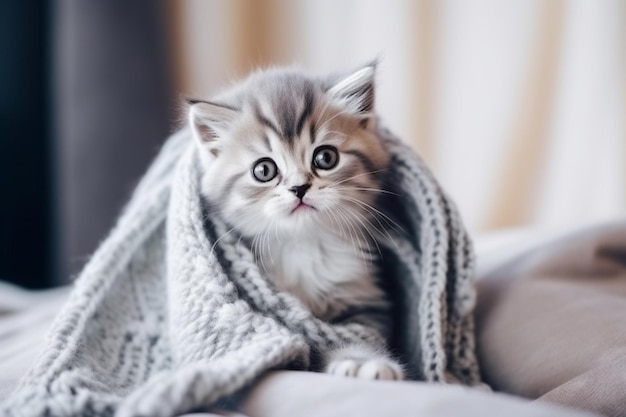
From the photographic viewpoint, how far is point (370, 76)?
1.09 meters

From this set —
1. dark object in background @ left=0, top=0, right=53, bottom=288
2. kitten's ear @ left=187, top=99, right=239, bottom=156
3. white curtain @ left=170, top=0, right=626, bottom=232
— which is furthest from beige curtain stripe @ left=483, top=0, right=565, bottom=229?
dark object in background @ left=0, top=0, right=53, bottom=288

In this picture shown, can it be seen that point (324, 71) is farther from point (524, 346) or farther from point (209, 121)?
point (524, 346)

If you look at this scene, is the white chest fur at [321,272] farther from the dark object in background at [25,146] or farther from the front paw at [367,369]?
the dark object in background at [25,146]

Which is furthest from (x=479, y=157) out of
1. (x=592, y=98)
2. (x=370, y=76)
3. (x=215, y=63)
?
(x=370, y=76)

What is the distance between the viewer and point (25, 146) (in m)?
2.05

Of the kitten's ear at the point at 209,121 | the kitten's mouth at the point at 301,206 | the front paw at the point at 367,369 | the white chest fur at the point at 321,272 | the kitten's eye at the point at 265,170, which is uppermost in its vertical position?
the kitten's ear at the point at 209,121

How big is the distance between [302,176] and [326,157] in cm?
7

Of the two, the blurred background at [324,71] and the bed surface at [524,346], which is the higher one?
the blurred background at [324,71]

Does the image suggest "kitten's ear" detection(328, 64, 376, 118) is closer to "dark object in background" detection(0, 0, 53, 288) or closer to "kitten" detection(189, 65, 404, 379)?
"kitten" detection(189, 65, 404, 379)

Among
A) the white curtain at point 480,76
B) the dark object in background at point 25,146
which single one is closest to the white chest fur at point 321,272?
the white curtain at point 480,76

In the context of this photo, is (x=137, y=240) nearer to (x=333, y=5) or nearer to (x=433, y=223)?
(x=433, y=223)

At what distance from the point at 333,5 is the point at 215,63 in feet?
1.49

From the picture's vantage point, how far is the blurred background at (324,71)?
2.01 m

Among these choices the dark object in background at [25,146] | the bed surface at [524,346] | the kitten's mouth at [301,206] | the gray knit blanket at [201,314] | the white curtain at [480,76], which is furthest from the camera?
the white curtain at [480,76]
